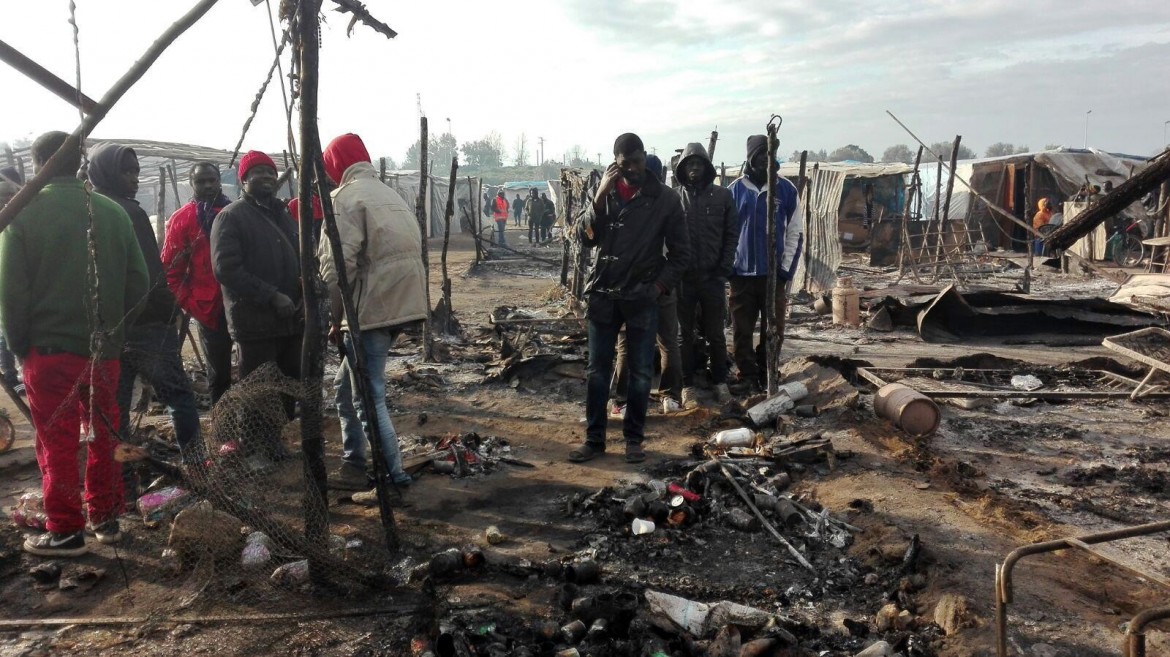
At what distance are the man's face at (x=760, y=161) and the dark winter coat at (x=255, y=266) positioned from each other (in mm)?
3943

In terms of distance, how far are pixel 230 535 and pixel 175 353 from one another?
1.68 meters

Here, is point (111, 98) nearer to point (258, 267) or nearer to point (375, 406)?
point (258, 267)

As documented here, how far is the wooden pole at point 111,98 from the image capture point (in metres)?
2.88

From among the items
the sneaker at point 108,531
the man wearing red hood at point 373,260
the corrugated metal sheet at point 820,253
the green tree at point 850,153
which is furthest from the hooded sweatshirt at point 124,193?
the green tree at point 850,153

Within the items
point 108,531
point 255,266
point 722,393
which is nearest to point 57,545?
point 108,531

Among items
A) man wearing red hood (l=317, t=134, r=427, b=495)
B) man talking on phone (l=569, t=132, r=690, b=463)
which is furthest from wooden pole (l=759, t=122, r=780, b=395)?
man wearing red hood (l=317, t=134, r=427, b=495)

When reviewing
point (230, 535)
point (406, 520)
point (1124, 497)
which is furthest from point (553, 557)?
point (1124, 497)

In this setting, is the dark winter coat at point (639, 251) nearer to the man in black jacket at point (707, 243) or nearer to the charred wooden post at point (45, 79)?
the man in black jacket at point (707, 243)

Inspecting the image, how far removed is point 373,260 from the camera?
14.1 ft

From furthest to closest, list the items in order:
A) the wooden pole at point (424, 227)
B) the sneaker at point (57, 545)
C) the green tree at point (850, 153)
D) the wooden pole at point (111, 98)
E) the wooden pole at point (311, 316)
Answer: the green tree at point (850, 153)
the wooden pole at point (424, 227)
the sneaker at point (57, 545)
the wooden pole at point (311, 316)
the wooden pole at point (111, 98)

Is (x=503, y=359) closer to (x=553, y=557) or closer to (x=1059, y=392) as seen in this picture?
(x=553, y=557)

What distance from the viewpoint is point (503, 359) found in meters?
7.91

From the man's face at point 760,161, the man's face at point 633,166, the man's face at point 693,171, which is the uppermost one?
the man's face at point 760,161

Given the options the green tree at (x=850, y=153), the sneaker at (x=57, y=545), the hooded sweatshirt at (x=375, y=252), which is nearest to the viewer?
the sneaker at (x=57, y=545)
